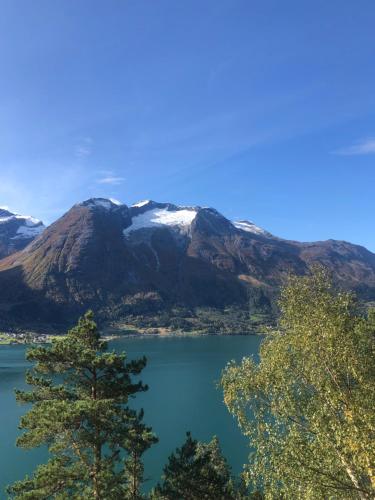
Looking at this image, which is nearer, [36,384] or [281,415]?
[281,415]

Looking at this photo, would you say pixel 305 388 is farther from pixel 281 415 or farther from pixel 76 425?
pixel 76 425

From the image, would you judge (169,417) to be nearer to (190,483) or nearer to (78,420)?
(190,483)

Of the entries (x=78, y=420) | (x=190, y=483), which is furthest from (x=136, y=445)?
(x=190, y=483)

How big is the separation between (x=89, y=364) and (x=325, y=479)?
51.9ft

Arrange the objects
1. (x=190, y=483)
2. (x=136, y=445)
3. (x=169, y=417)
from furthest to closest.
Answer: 1. (x=169, y=417)
2. (x=190, y=483)
3. (x=136, y=445)

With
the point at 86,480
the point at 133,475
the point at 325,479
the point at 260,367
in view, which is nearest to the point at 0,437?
the point at 133,475

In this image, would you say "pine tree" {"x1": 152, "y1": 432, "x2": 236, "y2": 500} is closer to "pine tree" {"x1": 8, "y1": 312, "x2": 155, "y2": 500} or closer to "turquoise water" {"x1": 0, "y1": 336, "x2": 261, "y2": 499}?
"turquoise water" {"x1": 0, "y1": 336, "x2": 261, "y2": 499}

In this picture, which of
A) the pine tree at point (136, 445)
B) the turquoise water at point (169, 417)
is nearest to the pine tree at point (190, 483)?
the turquoise water at point (169, 417)

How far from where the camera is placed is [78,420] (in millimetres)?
26109

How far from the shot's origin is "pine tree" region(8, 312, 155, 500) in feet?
83.4

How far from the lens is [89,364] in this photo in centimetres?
2875

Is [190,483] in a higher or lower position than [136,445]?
lower

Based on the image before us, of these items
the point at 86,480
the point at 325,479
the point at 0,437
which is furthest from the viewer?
the point at 0,437

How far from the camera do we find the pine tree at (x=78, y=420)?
2542 cm
